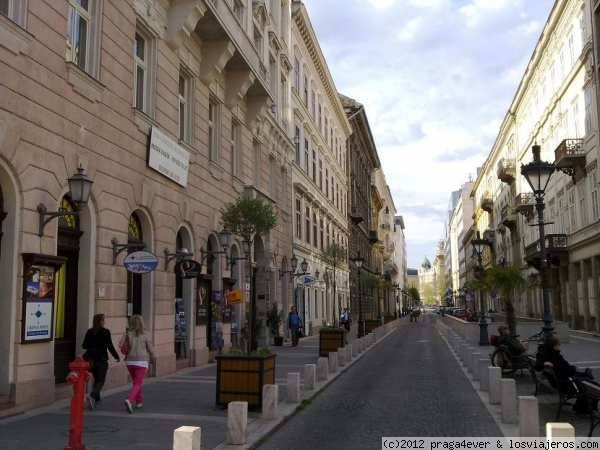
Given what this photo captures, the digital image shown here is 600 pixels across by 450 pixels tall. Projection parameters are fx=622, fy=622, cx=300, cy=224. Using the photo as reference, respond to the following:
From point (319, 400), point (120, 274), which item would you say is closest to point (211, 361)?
point (120, 274)

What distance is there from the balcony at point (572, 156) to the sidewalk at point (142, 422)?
79.3ft

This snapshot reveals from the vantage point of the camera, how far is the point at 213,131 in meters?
20.9

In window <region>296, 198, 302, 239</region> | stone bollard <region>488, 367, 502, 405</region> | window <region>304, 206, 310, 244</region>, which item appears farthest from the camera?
window <region>304, 206, 310, 244</region>

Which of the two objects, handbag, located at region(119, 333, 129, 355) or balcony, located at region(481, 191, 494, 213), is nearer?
handbag, located at region(119, 333, 129, 355)

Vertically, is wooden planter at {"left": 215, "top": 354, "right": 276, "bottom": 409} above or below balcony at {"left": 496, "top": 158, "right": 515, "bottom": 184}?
below

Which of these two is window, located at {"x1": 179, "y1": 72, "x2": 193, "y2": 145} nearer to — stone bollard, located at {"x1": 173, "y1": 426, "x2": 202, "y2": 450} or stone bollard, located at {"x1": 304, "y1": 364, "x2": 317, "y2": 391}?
stone bollard, located at {"x1": 304, "y1": 364, "x2": 317, "y2": 391}

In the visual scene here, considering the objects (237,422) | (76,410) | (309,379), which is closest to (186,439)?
(76,410)

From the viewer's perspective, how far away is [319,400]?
475 inches

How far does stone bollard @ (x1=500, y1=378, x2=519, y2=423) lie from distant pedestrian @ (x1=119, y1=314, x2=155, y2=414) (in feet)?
18.6

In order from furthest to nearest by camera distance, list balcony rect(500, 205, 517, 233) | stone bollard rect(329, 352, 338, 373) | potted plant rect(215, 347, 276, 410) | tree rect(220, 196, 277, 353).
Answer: balcony rect(500, 205, 517, 233), stone bollard rect(329, 352, 338, 373), tree rect(220, 196, 277, 353), potted plant rect(215, 347, 276, 410)

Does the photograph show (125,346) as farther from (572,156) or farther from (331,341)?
(572,156)

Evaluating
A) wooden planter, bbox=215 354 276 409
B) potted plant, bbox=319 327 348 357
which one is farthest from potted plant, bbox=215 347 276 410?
potted plant, bbox=319 327 348 357

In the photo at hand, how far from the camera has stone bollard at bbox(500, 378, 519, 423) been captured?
9.30 meters

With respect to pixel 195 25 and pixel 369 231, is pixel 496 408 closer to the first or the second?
pixel 195 25
